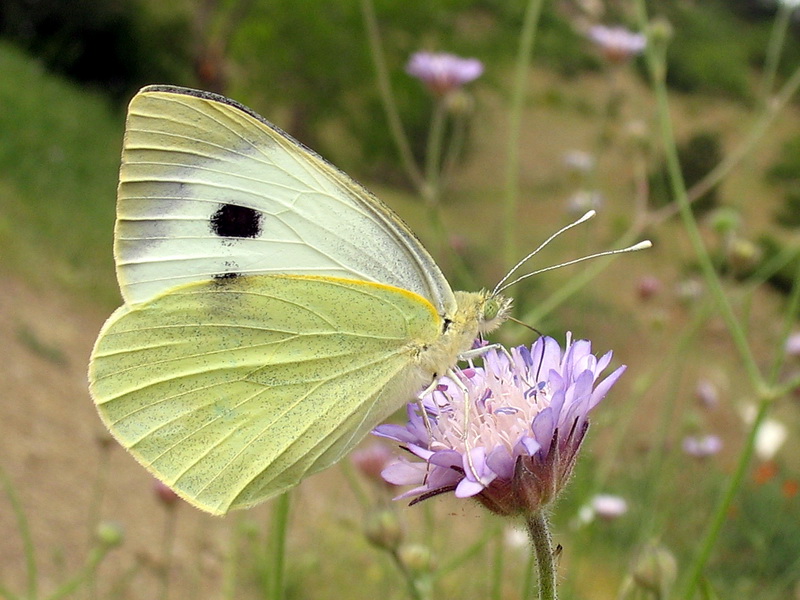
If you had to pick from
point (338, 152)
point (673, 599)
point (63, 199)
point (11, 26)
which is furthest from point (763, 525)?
point (11, 26)

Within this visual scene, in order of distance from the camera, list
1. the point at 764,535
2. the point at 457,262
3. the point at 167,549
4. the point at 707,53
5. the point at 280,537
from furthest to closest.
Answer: the point at 707,53 → the point at 764,535 → the point at 167,549 → the point at 457,262 → the point at 280,537

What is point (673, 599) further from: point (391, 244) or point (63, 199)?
point (63, 199)

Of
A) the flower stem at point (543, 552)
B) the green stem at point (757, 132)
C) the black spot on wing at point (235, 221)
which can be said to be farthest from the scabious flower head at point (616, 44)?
the flower stem at point (543, 552)

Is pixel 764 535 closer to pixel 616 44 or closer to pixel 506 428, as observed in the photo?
pixel 616 44

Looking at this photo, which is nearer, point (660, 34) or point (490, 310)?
point (490, 310)

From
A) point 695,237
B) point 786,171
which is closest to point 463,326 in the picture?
point 695,237

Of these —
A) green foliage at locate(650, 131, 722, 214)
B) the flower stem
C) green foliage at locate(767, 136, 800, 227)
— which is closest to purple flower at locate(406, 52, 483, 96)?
A: the flower stem
